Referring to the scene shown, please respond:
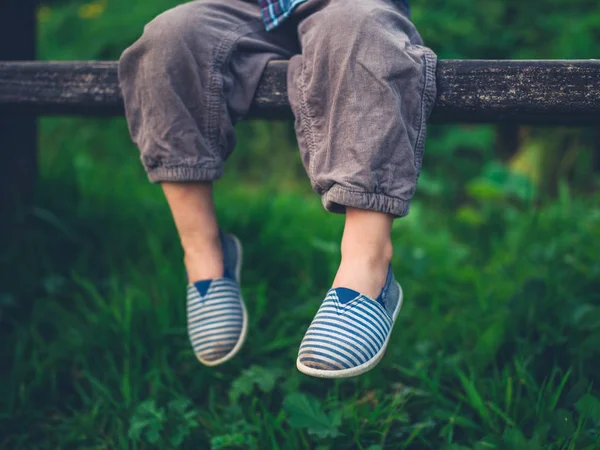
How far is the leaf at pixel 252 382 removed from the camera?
1.29 metres

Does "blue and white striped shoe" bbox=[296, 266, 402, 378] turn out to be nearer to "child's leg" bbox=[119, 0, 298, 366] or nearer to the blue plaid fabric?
"child's leg" bbox=[119, 0, 298, 366]

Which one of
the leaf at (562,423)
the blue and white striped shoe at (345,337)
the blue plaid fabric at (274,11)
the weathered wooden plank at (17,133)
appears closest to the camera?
the blue and white striped shoe at (345,337)

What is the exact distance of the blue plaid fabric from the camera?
Answer: 125cm

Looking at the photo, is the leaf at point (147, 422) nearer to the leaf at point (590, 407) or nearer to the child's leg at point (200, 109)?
the child's leg at point (200, 109)

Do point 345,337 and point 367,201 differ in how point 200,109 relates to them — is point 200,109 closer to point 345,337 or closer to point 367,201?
point 367,201

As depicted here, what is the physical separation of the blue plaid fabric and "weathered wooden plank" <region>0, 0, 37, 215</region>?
89cm

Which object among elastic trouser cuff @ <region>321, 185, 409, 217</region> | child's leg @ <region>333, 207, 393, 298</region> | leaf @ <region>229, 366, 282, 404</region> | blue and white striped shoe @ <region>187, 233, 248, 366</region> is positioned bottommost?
leaf @ <region>229, 366, 282, 404</region>

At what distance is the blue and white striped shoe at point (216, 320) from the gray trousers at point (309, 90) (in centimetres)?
25

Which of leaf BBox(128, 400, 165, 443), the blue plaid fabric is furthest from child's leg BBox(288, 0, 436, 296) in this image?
leaf BBox(128, 400, 165, 443)

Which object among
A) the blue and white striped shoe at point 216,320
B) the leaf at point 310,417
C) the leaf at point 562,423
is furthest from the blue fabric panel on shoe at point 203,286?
the leaf at point 562,423

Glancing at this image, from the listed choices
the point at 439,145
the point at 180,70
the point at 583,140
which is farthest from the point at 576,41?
the point at 180,70

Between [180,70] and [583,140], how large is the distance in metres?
2.34

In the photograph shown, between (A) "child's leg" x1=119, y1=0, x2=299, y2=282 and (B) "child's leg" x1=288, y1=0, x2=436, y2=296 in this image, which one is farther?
(A) "child's leg" x1=119, y1=0, x2=299, y2=282

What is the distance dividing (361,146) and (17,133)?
125cm
